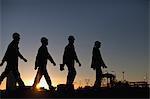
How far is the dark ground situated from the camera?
1441cm

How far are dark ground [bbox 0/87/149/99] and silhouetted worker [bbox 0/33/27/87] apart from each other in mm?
704

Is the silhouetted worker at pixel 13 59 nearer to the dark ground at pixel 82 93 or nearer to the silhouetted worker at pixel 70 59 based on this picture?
the dark ground at pixel 82 93

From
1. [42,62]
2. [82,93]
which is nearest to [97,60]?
[42,62]

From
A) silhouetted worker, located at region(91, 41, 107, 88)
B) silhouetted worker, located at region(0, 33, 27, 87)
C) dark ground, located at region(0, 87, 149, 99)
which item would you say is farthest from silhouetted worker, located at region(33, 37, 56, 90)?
silhouetted worker, located at region(91, 41, 107, 88)

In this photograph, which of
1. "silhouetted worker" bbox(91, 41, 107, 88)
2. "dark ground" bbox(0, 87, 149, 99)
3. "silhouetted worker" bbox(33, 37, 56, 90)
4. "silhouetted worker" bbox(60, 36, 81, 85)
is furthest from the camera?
"silhouetted worker" bbox(91, 41, 107, 88)

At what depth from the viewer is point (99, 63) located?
17703 mm

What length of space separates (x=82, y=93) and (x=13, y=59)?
10.9 feet

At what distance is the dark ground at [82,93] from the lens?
14.4 metres

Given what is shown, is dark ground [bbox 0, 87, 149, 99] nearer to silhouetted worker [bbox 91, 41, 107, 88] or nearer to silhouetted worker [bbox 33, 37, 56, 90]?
silhouetted worker [bbox 33, 37, 56, 90]

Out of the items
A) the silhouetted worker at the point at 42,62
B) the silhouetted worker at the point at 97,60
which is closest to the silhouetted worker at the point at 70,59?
the silhouetted worker at the point at 42,62

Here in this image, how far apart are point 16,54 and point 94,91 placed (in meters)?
3.59

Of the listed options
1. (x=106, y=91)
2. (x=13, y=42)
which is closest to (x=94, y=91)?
(x=106, y=91)

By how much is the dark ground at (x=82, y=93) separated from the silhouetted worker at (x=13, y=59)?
70 cm

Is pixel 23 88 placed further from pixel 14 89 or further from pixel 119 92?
pixel 119 92
